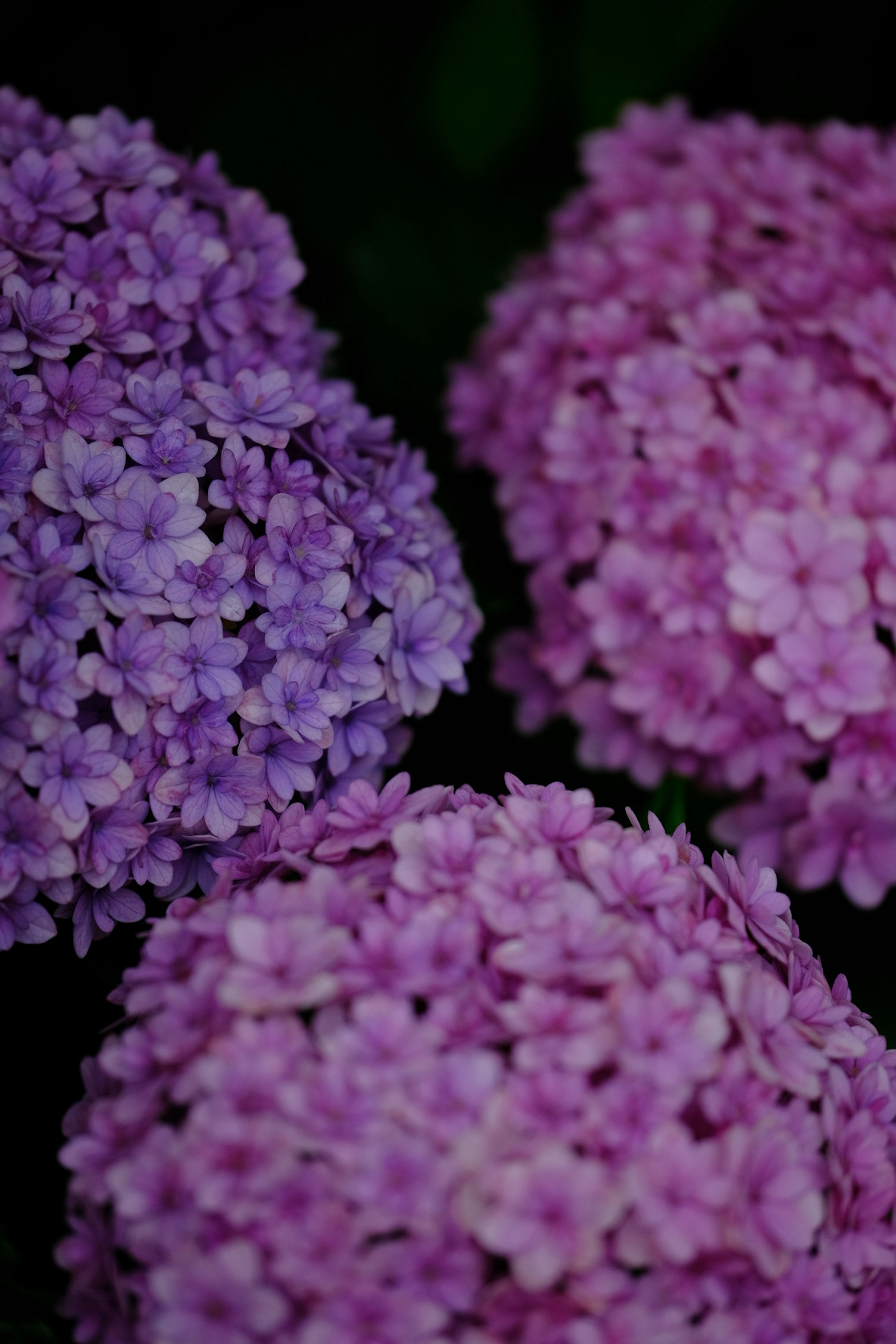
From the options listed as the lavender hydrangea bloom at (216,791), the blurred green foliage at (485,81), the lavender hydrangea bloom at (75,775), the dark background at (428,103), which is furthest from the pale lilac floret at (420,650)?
the blurred green foliage at (485,81)

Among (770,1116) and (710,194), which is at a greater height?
(710,194)

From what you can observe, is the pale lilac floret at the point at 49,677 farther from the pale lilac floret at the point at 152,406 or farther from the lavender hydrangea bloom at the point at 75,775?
the pale lilac floret at the point at 152,406

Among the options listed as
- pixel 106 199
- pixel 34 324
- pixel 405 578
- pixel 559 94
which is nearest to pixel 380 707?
pixel 405 578

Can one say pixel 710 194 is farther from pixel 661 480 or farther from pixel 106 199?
pixel 106 199

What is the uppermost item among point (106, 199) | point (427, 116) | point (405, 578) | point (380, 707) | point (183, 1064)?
point (427, 116)

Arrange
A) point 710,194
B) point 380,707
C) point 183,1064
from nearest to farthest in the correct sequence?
point 183,1064 < point 380,707 < point 710,194

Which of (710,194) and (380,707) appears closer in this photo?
(380,707)
